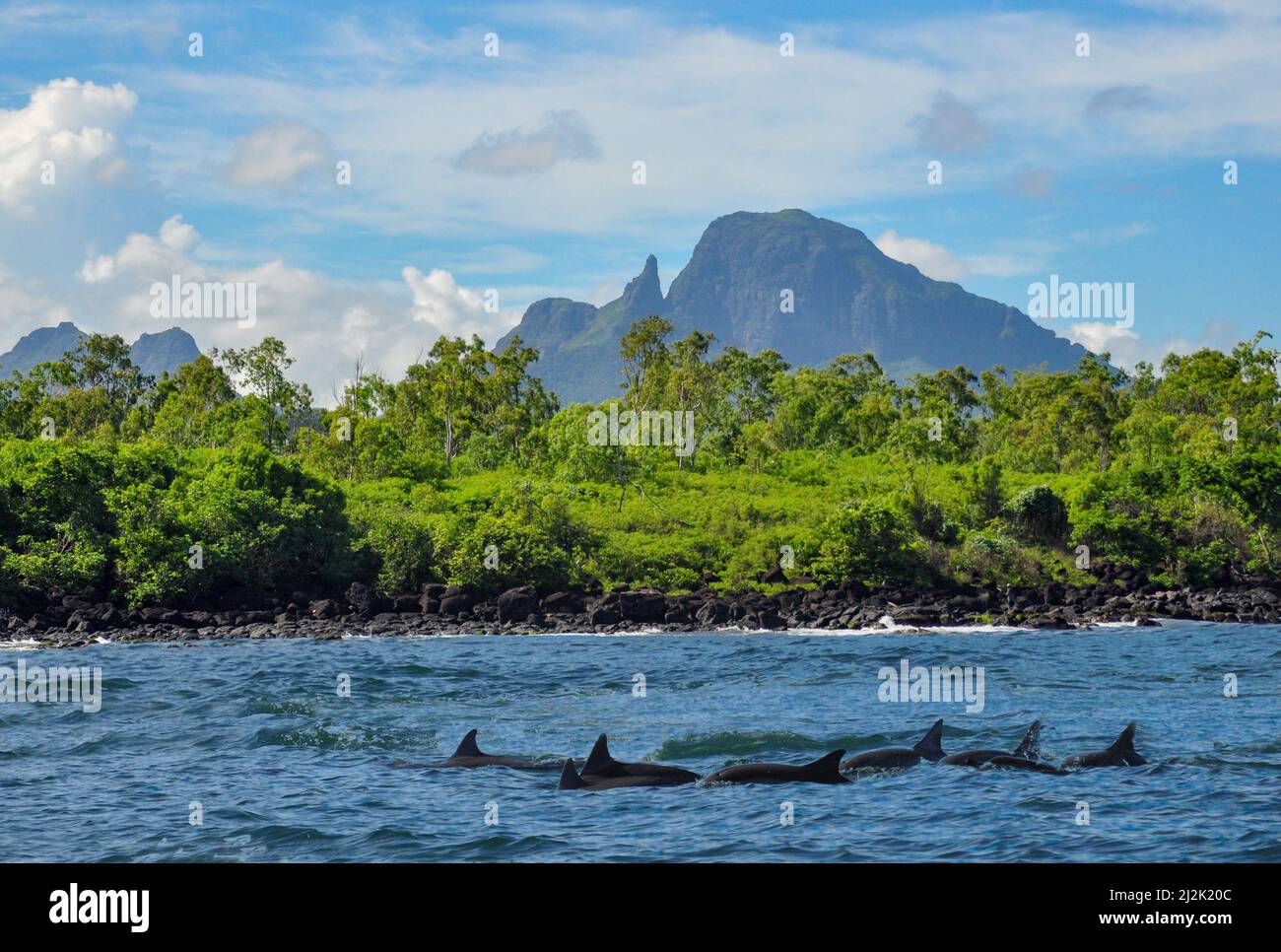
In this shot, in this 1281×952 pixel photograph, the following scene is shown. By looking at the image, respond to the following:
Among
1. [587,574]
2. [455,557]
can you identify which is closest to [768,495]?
[587,574]

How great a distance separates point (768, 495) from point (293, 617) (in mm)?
27593

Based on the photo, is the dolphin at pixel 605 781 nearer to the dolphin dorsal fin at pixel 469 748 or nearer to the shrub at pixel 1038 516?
the dolphin dorsal fin at pixel 469 748

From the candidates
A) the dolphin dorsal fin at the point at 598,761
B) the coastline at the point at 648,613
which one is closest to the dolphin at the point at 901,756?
the dolphin dorsal fin at the point at 598,761

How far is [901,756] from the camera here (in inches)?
763

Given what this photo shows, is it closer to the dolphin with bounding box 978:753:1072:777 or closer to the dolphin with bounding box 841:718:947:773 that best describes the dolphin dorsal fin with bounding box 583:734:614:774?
the dolphin with bounding box 841:718:947:773

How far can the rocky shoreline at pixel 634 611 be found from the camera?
152 ft

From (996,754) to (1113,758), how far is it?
68.6 inches

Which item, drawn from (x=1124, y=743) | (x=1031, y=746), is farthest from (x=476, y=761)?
(x=1124, y=743)

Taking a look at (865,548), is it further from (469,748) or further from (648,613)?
(469,748)

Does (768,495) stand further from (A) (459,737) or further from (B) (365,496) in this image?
(A) (459,737)

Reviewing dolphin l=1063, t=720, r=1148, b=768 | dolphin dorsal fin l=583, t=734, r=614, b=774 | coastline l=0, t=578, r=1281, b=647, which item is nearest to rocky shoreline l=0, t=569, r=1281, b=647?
coastline l=0, t=578, r=1281, b=647

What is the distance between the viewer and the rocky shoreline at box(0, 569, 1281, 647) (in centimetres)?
4634

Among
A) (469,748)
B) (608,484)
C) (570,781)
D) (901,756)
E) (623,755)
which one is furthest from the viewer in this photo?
(608,484)
